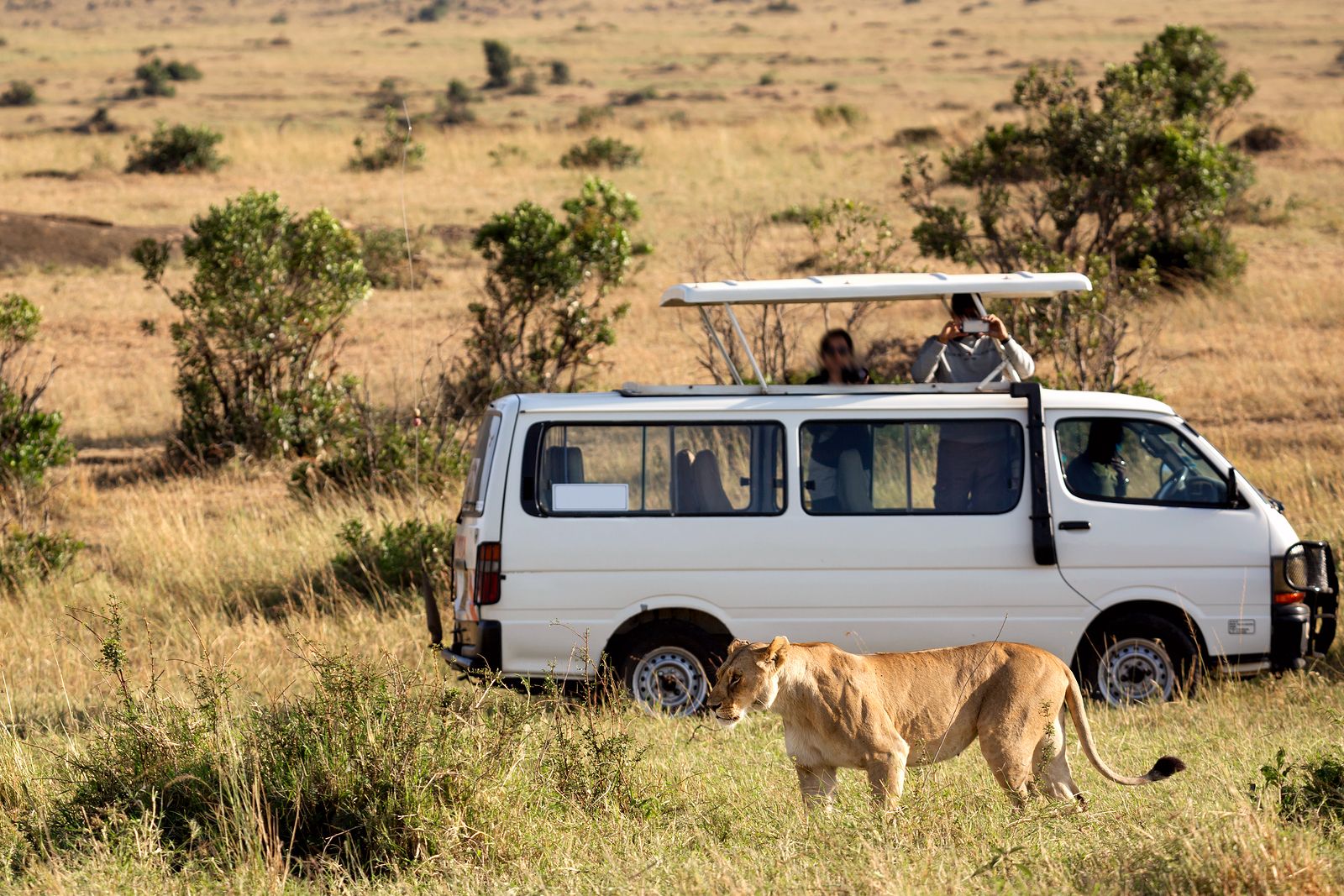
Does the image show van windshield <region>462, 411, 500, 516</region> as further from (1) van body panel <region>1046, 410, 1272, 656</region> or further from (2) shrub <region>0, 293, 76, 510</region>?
(2) shrub <region>0, 293, 76, 510</region>

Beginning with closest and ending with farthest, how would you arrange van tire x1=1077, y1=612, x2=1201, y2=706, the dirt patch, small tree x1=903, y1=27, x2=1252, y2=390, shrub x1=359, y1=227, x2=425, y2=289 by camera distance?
1. van tire x1=1077, y1=612, x2=1201, y2=706
2. small tree x1=903, y1=27, x2=1252, y2=390
3. shrub x1=359, y1=227, x2=425, y2=289
4. the dirt patch

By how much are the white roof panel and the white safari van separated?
52cm

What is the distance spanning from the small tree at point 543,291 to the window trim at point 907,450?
6482mm

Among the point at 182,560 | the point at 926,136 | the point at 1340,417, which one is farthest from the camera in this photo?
the point at 926,136

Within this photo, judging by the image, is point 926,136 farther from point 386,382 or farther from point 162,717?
point 162,717

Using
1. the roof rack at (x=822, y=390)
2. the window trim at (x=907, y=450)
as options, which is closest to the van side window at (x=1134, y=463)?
the window trim at (x=907, y=450)

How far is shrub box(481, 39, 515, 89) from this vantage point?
183 ft

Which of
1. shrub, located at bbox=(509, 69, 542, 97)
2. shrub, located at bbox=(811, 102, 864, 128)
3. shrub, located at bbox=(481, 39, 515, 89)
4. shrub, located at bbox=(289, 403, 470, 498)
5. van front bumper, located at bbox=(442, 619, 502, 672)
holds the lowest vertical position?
shrub, located at bbox=(289, 403, 470, 498)

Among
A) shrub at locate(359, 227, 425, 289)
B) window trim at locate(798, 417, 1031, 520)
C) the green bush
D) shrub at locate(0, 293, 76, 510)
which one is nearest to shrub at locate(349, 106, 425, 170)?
shrub at locate(359, 227, 425, 289)

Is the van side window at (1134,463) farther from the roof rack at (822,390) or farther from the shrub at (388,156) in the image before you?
the shrub at (388,156)

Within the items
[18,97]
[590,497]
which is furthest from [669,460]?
[18,97]

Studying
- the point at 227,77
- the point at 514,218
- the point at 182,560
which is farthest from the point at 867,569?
the point at 227,77

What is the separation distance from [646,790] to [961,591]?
6.83 ft

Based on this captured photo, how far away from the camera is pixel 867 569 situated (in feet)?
23.1
